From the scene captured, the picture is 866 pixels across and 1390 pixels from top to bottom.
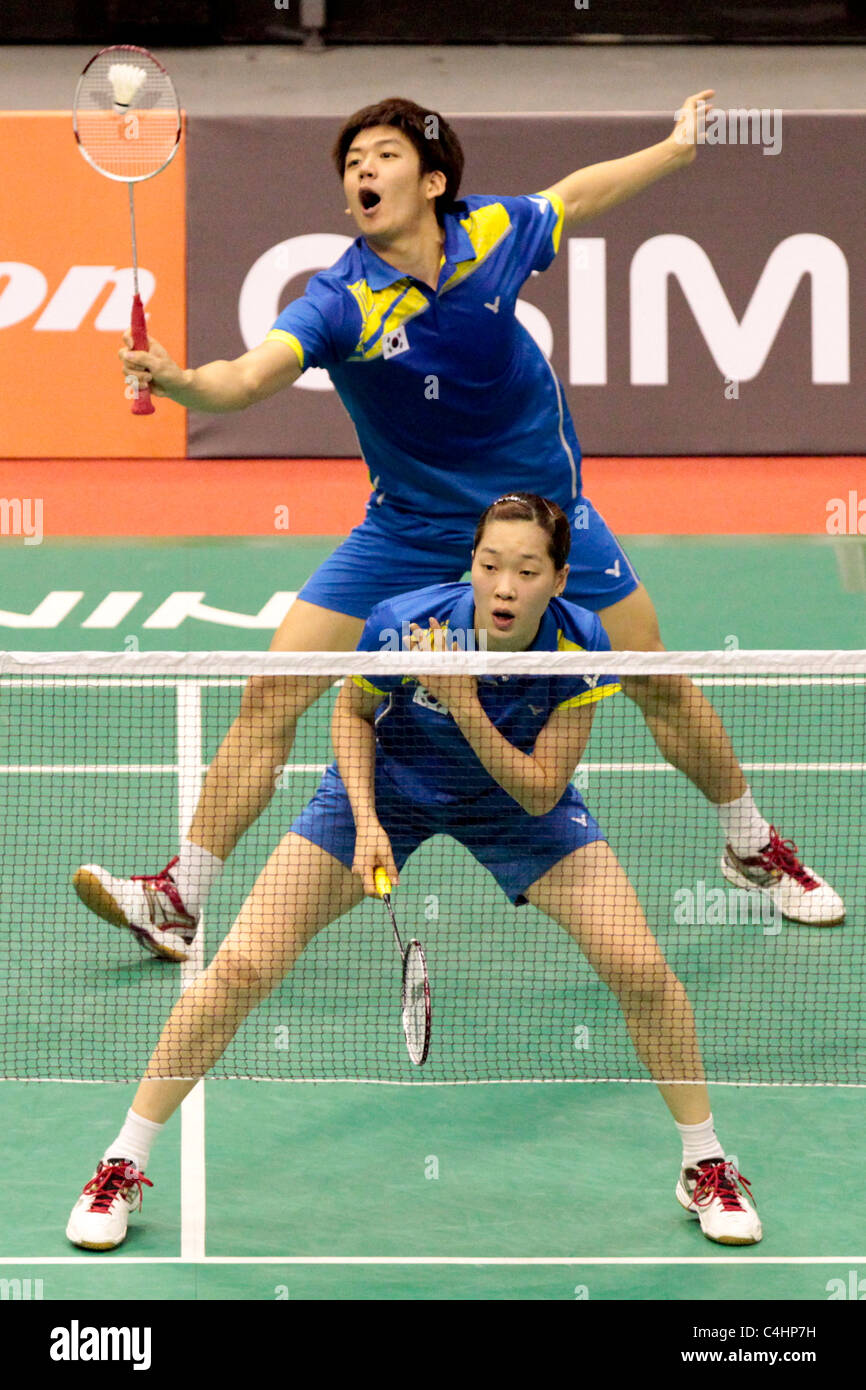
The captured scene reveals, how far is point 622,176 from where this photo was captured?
5387mm

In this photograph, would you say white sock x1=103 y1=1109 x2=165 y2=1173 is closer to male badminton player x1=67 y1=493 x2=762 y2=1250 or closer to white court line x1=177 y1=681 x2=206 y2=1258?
male badminton player x1=67 y1=493 x2=762 y2=1250

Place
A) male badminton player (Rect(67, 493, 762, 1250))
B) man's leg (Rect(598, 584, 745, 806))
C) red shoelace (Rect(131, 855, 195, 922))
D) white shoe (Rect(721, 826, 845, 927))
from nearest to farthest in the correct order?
1. male badminton player (Rect(67, 493, 762, 1250))
2. man's leg (Rect(598, 584, 745, 806))
3. red shoelace (Rect(131, 855, 195, 922))
4. white shoe (Rect(721, 826, 845, 927))

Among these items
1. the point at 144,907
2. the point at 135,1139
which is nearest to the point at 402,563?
the point at 144,907

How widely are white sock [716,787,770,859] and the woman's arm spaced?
6.52 feet

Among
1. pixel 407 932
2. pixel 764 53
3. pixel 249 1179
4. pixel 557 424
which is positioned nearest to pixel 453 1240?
pixel 249 1179

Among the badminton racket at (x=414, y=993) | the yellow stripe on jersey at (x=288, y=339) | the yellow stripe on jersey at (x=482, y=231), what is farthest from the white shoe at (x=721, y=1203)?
the yellow stripe on jersey at (x=482, y=231)

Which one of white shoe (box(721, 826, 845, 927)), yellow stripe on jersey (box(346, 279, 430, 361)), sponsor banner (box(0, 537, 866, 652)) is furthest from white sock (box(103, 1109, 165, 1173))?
sponsor banner (box(0, 537, 866, 652))

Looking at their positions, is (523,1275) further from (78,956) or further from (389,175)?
(389,175)

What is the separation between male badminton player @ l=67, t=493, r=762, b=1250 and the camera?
4.01 m

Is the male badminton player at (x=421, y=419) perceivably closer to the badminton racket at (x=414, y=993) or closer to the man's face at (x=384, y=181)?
the man's face at (x=384, y=181)

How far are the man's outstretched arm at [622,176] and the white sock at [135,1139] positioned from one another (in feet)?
8.96

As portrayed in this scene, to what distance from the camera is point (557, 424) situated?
17.5ft

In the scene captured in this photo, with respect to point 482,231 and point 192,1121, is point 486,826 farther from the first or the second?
point 482,231

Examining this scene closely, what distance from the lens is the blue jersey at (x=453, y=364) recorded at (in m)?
4.93
